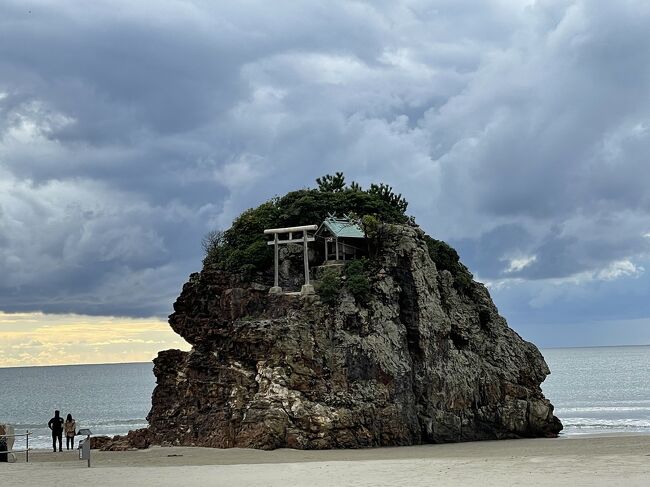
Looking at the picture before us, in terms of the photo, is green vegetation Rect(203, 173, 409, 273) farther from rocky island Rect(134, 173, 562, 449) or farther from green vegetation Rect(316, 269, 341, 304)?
green vegetation Rect(316, 269, 341, 304)

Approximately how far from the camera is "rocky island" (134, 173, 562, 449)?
116 ft

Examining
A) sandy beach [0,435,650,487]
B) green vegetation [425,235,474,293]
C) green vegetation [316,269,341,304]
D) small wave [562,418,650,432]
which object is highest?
green vegetation [425,235,474,293]

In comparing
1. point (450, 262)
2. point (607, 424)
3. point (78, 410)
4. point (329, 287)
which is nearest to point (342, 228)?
point (329, 287)

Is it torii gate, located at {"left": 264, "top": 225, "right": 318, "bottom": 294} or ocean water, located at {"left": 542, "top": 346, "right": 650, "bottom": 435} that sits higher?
torii gate, located at {"left": 264, "top": 225, "right": 318, "bottom": 294}

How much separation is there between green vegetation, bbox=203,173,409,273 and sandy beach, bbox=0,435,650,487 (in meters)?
12.7

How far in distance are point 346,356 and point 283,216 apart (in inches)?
497

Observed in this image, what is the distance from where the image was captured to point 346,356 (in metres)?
36.4

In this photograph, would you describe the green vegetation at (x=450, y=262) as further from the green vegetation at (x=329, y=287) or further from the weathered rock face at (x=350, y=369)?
the green vegetation at (x=329, y=287)

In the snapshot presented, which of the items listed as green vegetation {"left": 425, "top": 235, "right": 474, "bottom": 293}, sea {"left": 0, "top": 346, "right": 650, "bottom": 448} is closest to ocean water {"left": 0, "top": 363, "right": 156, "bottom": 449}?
sea {"left": 0, "top": 346, "right": 650, "bottom": 448}

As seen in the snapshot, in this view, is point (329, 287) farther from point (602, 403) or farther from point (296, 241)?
point (602, 403)

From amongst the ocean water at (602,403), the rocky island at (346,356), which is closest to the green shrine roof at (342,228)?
the rocky island at (346,356)

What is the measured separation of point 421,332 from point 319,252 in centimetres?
849

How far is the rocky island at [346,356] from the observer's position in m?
35.3

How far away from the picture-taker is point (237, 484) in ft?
74.1
